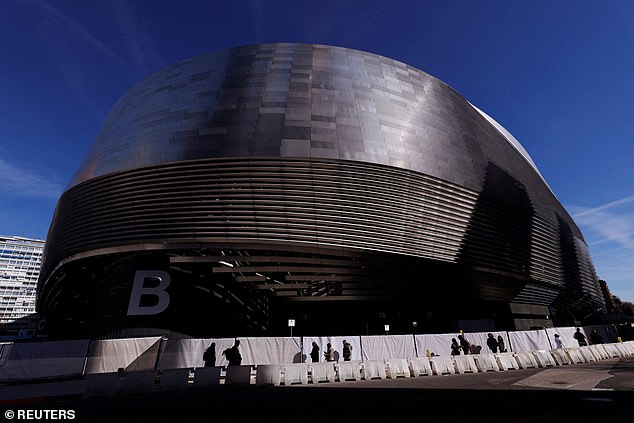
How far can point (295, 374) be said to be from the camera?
41.7 ft

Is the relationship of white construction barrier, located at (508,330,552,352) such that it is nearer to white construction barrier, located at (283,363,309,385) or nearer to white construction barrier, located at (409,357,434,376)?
white construction barrier, located at (409,357,434,376)

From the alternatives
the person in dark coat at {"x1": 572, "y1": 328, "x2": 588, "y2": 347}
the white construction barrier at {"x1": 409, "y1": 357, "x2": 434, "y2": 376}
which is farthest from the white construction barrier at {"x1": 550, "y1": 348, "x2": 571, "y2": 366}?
the white construction barrier at {"x1": 409, "y1": 357, "x2": 434, "y2": 376}

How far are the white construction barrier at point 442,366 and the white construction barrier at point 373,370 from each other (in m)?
2.39

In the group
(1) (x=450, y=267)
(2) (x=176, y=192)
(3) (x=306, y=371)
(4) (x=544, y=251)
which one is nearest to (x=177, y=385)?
(3) (x=306, y=371)

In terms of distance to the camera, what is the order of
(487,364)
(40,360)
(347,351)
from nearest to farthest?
1. (40,360)
2. (487,364)
3. (347,351)

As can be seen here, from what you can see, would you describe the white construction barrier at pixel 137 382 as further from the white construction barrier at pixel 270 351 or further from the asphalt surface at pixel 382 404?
the white construction barrier at pixel 270 351

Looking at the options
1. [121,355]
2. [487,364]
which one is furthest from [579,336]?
[121,355]

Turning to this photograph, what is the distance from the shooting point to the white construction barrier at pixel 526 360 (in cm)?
1573

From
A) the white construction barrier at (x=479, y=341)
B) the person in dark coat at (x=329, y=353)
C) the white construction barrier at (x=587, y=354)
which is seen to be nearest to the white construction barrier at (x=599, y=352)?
the white construction barrier at (x=587, y=354)

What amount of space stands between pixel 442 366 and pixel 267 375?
7.54 meters

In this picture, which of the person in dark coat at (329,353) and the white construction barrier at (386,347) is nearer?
the person in dark coat at (329,353)

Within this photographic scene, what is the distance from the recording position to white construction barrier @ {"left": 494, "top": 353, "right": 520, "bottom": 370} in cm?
1509

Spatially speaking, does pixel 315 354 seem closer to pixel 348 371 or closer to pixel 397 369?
pixel 348 371

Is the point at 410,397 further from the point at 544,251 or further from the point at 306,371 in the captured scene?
the point at 544,251
